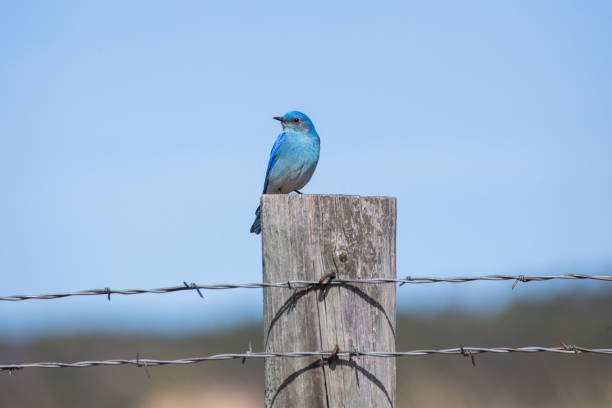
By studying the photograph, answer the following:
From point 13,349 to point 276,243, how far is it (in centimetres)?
2101

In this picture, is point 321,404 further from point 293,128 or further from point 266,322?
point 293,128

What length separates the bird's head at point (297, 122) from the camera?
839 cm

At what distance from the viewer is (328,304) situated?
392 cm

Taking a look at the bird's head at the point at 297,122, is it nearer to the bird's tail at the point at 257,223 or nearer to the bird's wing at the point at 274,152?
the bird's wing at the point at 274,152

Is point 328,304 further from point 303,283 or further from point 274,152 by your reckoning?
point 274,152

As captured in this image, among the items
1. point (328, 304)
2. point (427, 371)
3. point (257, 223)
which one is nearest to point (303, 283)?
point (328, 304)

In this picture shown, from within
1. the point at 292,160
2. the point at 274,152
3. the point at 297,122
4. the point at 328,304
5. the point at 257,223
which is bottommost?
the point at 328,304

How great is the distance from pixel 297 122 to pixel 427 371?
9.54 m

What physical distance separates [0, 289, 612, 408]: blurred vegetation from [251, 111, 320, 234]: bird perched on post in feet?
25.7

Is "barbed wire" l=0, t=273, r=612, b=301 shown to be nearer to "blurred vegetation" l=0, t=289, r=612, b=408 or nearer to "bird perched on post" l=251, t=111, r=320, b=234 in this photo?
"bird perched on post" l=251, t=111, r=320, b=234

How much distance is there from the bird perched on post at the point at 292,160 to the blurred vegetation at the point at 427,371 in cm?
782

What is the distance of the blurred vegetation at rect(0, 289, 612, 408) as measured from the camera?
14.2m

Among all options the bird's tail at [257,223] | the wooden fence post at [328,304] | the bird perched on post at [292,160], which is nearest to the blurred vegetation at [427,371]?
the bird perched on post at [292,160]

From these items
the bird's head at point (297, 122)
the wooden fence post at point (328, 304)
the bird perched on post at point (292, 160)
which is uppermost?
the bird's head at point (297, 122)
